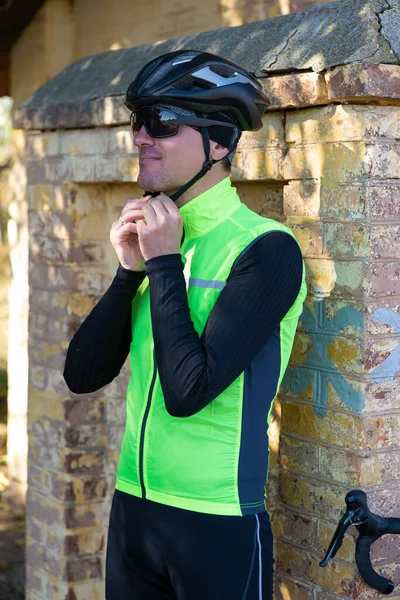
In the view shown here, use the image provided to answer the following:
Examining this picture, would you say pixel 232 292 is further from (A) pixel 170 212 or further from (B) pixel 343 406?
(B) pixel 343 406

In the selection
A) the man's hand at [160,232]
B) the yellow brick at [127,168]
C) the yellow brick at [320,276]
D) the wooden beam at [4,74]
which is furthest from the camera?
the wooden beam at [4,74]

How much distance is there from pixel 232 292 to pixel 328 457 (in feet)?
2.40

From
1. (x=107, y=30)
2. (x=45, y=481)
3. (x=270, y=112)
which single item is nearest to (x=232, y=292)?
(x=270, y=112)

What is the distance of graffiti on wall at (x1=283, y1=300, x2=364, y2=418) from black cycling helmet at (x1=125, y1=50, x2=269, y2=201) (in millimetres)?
561

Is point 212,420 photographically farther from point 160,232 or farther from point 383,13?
point 383,13

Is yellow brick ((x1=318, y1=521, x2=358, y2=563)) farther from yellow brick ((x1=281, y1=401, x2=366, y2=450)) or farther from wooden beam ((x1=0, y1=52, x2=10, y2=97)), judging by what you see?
wooden beam ((x1=0, y1=52, x2=10, y2=97))

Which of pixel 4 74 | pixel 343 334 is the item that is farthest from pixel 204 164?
pixel 4 74

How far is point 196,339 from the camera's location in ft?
8.38

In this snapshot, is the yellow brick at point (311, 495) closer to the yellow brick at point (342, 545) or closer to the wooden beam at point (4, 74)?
the yellow brick at point (342, 545)

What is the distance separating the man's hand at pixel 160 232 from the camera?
8.77 feet

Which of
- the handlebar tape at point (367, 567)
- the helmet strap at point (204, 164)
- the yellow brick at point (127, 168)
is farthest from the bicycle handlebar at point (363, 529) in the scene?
the yellow brick at point (127, 168)

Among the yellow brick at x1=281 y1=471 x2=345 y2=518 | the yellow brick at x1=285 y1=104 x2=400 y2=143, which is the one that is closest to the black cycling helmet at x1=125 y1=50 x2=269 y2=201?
the yellow brick at x1=285 y1=104 x2=400 y2=143

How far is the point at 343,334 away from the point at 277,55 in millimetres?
886

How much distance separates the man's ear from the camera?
111 inches
